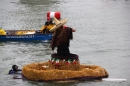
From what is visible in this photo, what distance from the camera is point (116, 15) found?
45.0 metres

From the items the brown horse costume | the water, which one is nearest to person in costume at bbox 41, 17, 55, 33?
the water

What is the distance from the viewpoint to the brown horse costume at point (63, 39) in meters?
16.2

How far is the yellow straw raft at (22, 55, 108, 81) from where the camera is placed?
52.1 feet

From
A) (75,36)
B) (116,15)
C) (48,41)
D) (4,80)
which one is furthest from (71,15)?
(4,80)

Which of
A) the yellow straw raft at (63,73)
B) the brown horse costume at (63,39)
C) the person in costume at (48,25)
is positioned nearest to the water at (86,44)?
the yellow straw raft at (63,73)

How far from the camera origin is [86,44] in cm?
2769

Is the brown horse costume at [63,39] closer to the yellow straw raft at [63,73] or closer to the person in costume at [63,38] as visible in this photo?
the person in costume at [63,38]

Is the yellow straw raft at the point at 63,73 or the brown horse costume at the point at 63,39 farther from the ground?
the brown horse costume at the point at 63,39

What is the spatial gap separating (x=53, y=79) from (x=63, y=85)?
0.45m

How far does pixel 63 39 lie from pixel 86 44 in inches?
452

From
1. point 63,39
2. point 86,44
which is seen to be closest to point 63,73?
point 63,39

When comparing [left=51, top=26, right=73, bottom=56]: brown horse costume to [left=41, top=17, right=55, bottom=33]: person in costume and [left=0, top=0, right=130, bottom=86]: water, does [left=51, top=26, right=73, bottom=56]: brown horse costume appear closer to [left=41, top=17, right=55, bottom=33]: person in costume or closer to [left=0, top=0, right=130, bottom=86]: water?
[left=0, top=0, right=130, bottom=86]: water

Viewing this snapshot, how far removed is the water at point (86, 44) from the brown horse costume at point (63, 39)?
131cm

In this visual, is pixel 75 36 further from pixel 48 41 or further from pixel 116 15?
pixel 116 15
